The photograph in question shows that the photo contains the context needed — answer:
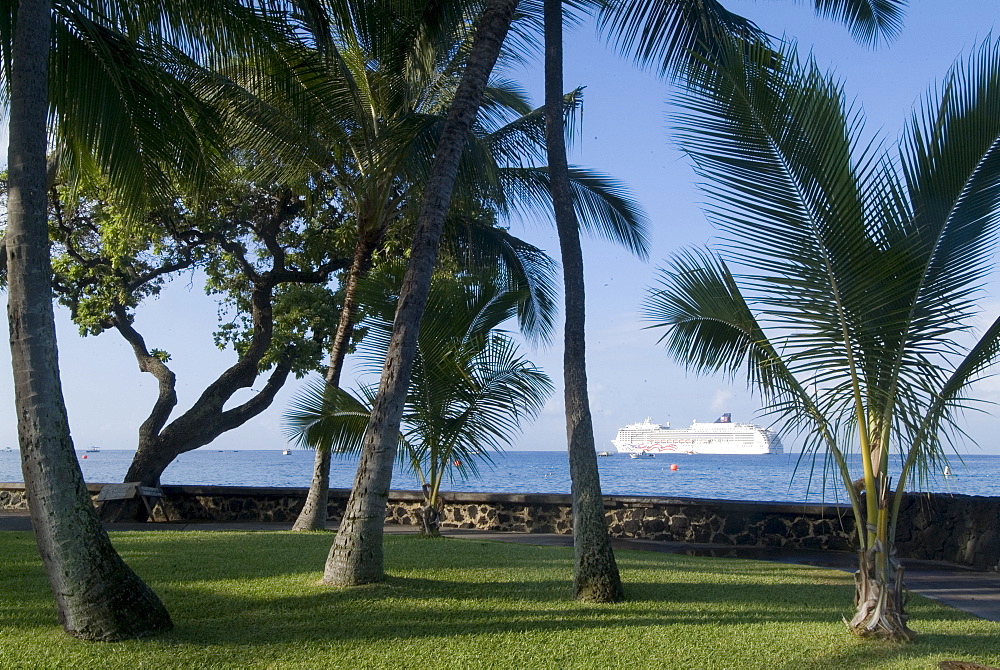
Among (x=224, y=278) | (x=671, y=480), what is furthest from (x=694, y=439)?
(x=224, y=278)

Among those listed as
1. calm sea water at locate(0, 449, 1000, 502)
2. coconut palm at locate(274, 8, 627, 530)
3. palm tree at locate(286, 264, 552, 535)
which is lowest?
calm sea water at locate(0, 449, 1000, 502)

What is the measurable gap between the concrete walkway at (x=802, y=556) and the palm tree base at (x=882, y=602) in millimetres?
1646

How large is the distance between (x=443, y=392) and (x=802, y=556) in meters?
4.96

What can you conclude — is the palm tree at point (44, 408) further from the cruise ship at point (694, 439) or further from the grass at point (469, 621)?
the cruise ship at point (694, 439)

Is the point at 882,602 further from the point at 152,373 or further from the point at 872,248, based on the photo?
the point at 152,373

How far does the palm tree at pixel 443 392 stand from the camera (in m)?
10.6

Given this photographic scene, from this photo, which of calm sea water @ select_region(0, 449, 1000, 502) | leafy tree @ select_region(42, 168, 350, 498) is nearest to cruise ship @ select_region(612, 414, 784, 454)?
calm sea water @ select_region(0, 449, 1000, 502)

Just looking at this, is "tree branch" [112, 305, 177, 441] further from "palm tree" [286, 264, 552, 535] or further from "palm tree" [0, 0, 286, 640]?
"palm tree" [0, 0, 286, 640]

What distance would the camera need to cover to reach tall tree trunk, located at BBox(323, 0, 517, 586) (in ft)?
21.1

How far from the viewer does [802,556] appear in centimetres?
997

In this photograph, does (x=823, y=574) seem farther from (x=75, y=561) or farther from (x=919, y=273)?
(x=75, y=561)

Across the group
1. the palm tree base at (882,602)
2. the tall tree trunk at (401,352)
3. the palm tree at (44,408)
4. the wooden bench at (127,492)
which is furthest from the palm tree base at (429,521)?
the palm tree base at (882,602)

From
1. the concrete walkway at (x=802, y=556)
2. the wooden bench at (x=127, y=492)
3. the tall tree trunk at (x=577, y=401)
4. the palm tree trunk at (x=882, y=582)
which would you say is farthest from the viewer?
the wooden bench at (x=127, y=492)

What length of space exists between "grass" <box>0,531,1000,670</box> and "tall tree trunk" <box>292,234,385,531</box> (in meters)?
3.23
